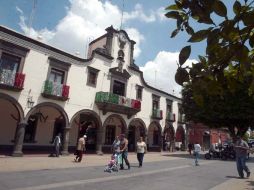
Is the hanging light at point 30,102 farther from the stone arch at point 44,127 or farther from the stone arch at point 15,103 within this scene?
the stone arch at point 44,127

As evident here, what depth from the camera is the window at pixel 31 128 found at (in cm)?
2008

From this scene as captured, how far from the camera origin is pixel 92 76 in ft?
74.0

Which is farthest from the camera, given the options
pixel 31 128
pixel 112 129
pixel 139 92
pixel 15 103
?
pixel 139 92

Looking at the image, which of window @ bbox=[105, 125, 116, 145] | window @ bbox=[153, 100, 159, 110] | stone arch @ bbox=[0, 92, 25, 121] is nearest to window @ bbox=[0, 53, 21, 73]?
stone arch @ bbox=[0, 92, 25, 121]

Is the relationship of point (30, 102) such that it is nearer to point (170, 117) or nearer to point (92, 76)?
point (92, 76)

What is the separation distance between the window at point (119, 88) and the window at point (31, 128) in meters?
7.58

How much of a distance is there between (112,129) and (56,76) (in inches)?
369

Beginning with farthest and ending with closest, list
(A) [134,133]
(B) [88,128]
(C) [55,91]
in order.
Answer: (A) [134,133] → (B) [88,128] → (C) [55,91]

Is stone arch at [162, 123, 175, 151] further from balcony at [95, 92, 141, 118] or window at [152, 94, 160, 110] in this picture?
balcony at [95, 92, 141, 118]

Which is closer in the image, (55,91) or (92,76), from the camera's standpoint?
(55,91)

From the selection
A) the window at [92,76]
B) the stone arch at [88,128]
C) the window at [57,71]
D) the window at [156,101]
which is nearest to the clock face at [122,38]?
the window at [92,76]

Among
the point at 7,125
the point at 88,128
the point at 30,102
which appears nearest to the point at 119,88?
the point at 88,128

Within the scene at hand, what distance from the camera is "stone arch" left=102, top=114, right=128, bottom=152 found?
2545 cm

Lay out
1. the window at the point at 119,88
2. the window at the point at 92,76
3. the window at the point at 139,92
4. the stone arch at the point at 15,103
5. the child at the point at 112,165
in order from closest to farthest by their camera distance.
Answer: the child at the point at 112,165, the stone arch at the point at 15,103, the window at the point at 92,76, the window at the point at 119,88, the window at the point at 139,92
